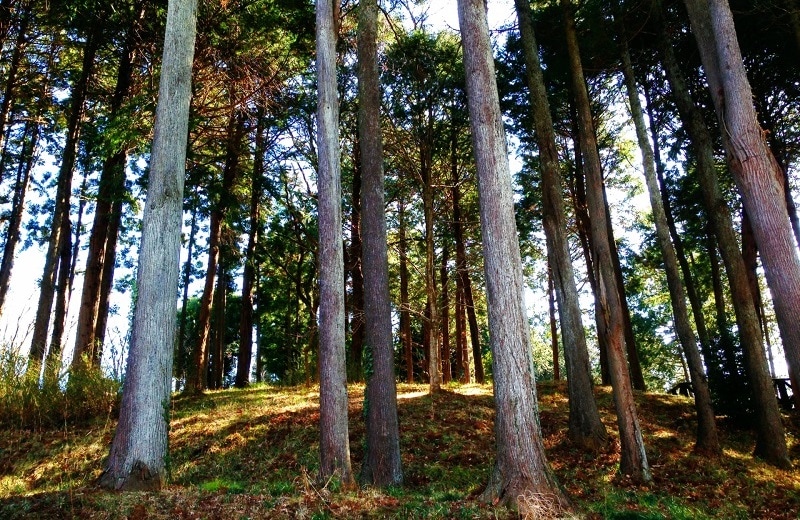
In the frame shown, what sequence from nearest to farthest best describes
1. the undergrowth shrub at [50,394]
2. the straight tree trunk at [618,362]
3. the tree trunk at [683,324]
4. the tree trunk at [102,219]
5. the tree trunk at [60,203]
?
the straight tree trunk at [618,362], the tree trunk at [683,324], the undergrowth shrub at [50,394], the tree trunk at [102,219], the tree trunk at [60,203]

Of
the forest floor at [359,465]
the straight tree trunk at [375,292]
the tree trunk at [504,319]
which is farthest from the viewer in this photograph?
the straight tree trunk at [375,292]

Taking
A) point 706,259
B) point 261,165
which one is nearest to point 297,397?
point 261,165

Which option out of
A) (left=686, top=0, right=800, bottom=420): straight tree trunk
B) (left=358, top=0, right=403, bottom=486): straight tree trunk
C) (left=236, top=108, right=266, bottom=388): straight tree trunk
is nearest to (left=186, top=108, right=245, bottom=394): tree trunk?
(left=236, top=108, right=266, bottom=388): straight tree trunk

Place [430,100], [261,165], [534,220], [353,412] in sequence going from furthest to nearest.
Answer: [534,220]
[261,165]
[430,100]
[353,412]

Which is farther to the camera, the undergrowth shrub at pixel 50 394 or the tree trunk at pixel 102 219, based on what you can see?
the tree trunk at pixel 102 219

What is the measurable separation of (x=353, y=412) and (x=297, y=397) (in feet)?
8.73

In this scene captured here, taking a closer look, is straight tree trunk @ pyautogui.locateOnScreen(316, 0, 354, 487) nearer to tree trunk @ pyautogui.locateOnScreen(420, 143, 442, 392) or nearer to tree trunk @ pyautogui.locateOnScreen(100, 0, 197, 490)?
tree trunk @ pyautogui.locateOnScreen(100, 0, 197, 490)

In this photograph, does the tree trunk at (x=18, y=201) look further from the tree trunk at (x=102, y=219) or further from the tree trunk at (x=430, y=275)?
the tree trunk at (x=430, y=275)

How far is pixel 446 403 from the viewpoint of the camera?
12.3 meters

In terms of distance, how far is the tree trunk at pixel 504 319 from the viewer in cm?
515

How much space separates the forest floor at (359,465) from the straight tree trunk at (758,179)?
105 inches

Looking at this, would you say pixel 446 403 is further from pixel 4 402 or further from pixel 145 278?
pixel 4 402

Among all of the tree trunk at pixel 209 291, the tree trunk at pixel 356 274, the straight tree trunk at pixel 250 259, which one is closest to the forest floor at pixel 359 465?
the tree trunk at pixel 209 291

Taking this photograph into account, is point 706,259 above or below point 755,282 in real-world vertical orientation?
above
